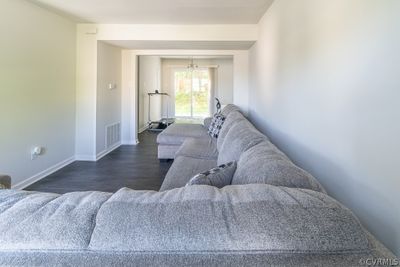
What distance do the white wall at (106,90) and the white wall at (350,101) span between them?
139 inches

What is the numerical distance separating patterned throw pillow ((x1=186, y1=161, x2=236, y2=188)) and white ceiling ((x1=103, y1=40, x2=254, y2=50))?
158 inches

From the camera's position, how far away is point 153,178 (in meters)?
4.26

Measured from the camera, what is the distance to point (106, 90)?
569cm

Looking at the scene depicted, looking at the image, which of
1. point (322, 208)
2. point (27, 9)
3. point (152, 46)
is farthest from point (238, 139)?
point (152, 46)

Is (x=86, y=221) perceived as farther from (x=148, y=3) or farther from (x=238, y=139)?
(x=148, y=3)

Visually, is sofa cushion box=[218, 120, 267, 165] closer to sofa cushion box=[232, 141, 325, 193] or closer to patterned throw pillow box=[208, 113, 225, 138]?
sofa cushion box=[232, 141, 325, 193]

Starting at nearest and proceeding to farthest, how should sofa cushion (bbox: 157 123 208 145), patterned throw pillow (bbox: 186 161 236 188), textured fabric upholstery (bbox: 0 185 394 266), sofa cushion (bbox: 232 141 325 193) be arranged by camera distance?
textured fabric upholstery (bbox: 0 185 394 266)
sofa cushion (bbox: 232 141 325 193)
patterned throw pillow (bbox: 186 161 236 188)
sofa cushion (bbox: 157 123 208 145)

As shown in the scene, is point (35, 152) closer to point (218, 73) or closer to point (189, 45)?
point (189, 45)

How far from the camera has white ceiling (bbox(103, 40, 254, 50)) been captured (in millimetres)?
5379

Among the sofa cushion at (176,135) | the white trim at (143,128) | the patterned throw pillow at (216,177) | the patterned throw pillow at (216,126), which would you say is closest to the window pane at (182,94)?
the white trim at (143,128)

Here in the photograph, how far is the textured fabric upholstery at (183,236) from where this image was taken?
0.77 metres

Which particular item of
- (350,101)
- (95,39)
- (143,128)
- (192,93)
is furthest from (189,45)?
(192,93)

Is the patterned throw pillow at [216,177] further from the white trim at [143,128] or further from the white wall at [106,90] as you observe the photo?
the white trim at [143,128]

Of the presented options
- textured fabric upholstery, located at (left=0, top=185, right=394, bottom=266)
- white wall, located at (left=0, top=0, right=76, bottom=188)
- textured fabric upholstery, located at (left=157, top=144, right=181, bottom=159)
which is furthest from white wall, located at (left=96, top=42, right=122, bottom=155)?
textured fabric upholstery, located at (left=0, top=185, right=394, bottom=266)
